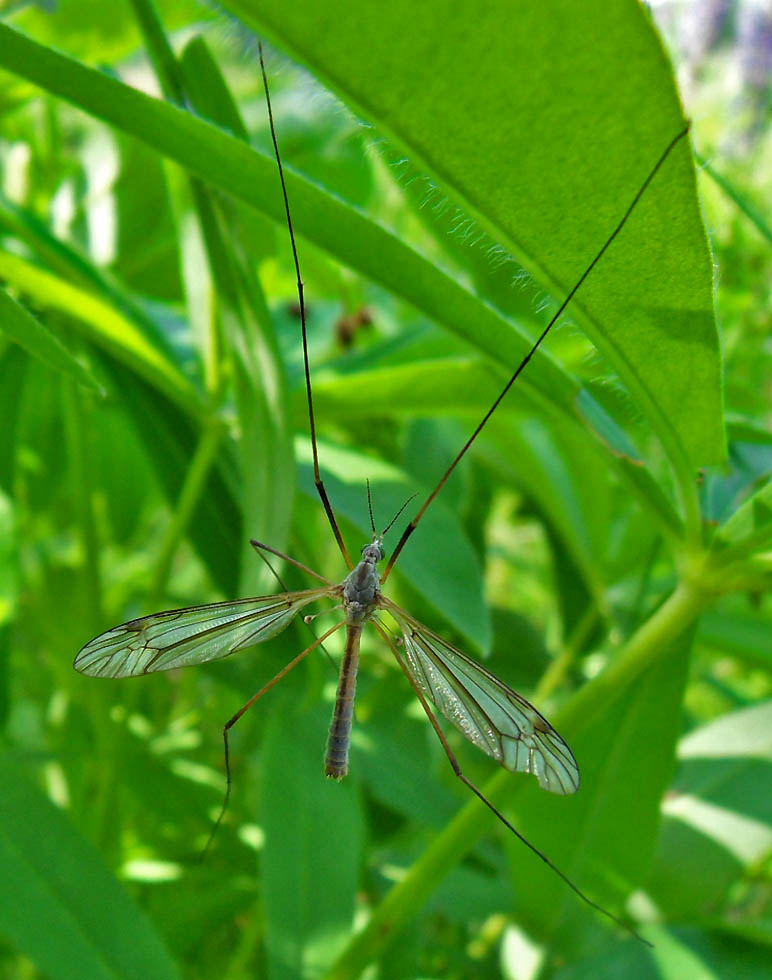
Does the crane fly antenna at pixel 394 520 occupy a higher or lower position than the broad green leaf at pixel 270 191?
lower

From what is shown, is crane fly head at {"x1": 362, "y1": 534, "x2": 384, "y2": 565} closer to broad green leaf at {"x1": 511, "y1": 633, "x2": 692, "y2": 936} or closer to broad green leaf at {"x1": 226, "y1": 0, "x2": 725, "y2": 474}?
broad green leaf at {"x1": 511, "y1": 633, "x2": 692, "y2": 936}

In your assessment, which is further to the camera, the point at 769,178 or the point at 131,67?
the point at 131,67

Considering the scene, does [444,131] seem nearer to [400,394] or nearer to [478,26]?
[478,26]

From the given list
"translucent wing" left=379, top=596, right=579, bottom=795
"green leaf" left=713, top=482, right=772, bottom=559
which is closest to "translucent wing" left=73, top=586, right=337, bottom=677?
"translucent wing" left=379, top=596, right=579, bottom=795

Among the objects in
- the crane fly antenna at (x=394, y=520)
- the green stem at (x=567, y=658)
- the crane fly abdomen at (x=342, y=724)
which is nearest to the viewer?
the crane fly abdomen at (x=342, y=724)

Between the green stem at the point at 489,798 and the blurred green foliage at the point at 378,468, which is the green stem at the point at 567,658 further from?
the green stem at the point at 489,798

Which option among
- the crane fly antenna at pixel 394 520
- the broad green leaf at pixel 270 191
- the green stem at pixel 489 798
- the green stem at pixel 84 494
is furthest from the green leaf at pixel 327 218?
the green stem at pixel 84 494

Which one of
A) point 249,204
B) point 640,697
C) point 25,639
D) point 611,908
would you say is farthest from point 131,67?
point 611,908
